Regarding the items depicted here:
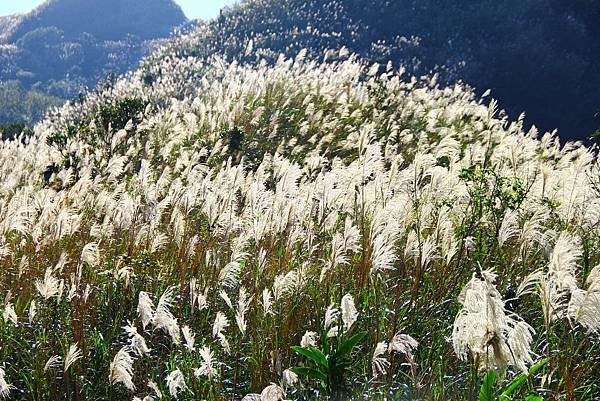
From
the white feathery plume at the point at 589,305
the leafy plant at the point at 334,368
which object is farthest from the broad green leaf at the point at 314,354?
the white feathery plume at the point at 589,305

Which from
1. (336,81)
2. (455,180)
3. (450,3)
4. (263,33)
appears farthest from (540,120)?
(455,180)

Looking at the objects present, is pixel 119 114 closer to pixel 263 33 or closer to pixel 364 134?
pixel 364 134

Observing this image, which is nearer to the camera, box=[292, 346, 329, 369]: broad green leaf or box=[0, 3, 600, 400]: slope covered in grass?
box=[292, 346, 329, 369]: broad green leaf

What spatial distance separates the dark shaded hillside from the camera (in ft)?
195

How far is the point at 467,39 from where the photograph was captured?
65500 mm

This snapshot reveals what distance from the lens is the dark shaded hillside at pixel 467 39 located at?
195 feet

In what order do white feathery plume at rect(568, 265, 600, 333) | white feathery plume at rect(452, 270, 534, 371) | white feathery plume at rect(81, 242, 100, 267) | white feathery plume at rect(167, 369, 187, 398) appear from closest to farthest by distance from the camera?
1. white feathery plume at rect(452, 270, 534, 371)
2. white feathery plume at rect(568, 265, 600, 333)
3. white feathery plume at rect(167, 369, 187, 398)
4. white feathery plume at rect(81, 242, 100, 267)

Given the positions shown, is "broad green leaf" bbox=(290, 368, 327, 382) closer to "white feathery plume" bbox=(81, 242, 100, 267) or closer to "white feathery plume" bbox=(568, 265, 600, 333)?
"white feathery plume" bbox=(568, 265, 600, 333)

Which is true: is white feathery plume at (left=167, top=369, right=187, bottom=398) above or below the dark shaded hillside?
below

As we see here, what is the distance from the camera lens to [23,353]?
372 centimetres

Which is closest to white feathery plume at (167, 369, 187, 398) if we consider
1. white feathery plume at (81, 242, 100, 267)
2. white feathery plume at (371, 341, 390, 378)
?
white feathery plume at (371, 341, 390, 378)

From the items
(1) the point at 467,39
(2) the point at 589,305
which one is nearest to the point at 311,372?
(2) the point at 589,305

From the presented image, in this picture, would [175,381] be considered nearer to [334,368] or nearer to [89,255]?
[334,368]

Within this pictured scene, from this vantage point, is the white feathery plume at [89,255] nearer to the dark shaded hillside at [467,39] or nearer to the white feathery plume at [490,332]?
the white feathery plume at [490,332]
